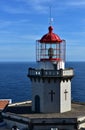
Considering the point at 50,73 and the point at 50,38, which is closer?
the point at 50,73

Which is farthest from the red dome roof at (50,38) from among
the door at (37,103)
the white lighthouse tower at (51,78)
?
the door at (37,103)

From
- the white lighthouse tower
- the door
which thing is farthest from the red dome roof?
the door

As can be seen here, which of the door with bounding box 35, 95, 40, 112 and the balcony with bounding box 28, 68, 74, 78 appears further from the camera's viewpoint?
the door with bounding box 35, 95, 40, 112

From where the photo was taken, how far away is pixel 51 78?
24.9 metres

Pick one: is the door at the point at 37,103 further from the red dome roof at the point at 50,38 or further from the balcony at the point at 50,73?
the red dome roof at the point at 50,38

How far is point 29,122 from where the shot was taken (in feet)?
75.7

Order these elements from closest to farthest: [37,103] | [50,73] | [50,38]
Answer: [50,73], [50,38], [37,103]

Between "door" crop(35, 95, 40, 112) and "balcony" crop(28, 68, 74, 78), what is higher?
"balcony" crop(28, 68, 74, 78)

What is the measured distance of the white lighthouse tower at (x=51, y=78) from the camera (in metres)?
25.0

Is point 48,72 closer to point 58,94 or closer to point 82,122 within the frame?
point 58,94

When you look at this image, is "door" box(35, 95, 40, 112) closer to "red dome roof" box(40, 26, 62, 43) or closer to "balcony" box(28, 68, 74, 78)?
"balcony" box(28, 68, 74, 78)

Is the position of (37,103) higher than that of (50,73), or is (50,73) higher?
(50,73)

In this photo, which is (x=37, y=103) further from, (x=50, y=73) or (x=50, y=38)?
(x=50, y=38)

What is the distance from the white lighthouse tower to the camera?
2500 centimetres
